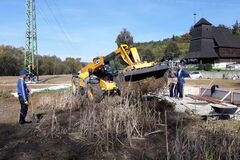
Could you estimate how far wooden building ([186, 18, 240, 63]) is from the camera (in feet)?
241

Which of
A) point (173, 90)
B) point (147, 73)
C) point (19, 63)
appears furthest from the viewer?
point (19, 63)

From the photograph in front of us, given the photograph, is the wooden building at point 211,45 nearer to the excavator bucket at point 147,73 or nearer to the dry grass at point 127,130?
the excavator bucket at point 147,73

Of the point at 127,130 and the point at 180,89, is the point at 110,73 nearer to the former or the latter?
the point at 180,89

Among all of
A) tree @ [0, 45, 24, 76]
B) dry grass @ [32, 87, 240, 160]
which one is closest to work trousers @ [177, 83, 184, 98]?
dry grass @ [32, 87, 240, 160]

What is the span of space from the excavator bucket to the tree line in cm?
3614

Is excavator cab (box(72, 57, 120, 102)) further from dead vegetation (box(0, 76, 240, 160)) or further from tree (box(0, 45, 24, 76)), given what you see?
tree (box(0, 45, 24, 76))

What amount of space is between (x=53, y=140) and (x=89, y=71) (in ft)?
18.6

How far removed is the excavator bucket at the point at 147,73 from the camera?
405 inches

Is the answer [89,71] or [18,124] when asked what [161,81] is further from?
[18,124]

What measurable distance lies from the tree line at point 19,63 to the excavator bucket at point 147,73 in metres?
36.1

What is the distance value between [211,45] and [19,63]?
45.9 m

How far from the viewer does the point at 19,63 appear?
173 ft

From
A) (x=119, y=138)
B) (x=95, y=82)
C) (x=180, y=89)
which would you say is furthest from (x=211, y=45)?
(x=119, y=138)

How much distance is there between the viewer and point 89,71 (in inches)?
476
